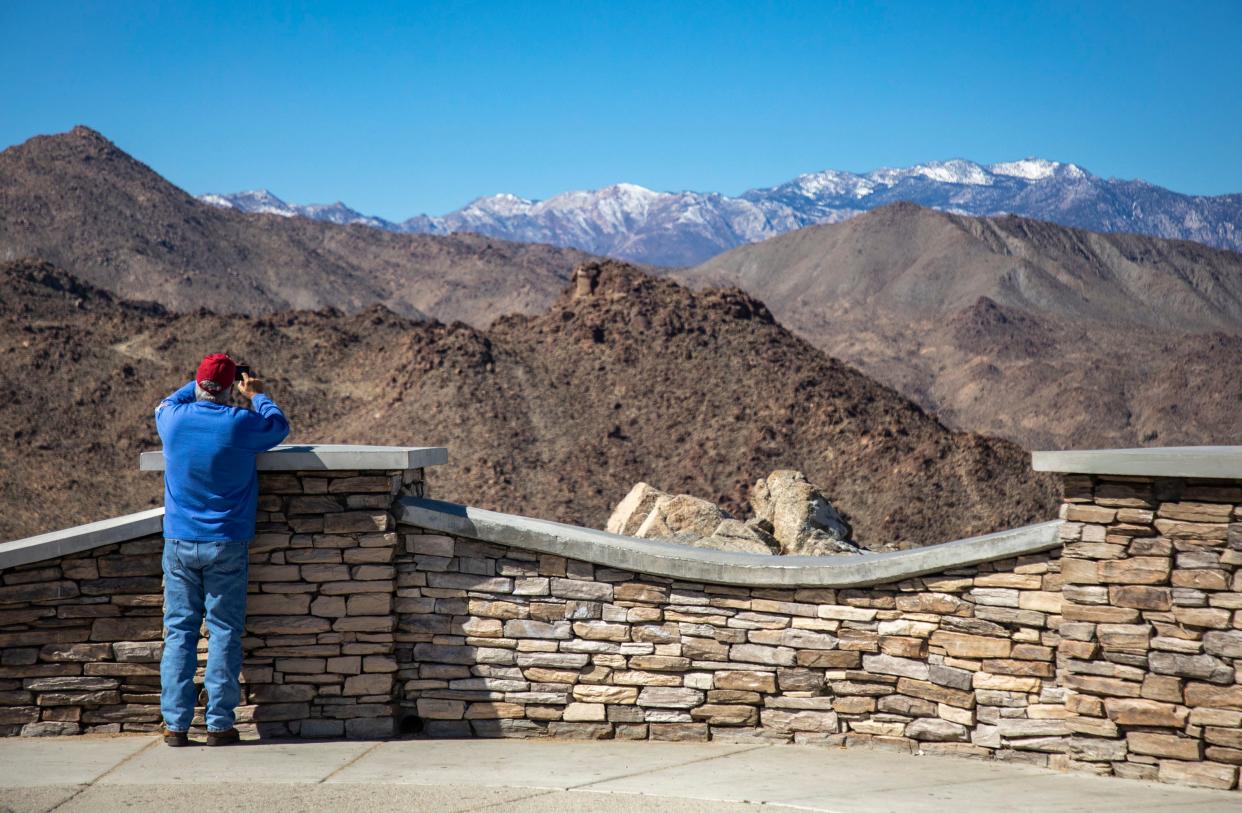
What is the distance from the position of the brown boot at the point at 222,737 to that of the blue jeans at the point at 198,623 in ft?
0.12

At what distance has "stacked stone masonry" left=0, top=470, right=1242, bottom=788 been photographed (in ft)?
17.3

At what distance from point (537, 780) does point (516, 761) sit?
35 centimetres

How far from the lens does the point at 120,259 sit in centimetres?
5031

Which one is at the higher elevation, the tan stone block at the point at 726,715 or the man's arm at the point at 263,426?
the man's arm at the point at 263,426

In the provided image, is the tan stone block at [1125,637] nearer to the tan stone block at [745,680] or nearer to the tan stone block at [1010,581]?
the tan stone block at [1010,581]

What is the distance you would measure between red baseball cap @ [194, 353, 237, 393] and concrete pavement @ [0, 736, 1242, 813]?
5.40 feet

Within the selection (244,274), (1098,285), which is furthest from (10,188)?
(1098,285)

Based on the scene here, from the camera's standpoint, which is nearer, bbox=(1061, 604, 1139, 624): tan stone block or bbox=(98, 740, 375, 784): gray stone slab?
bbox=(98, 740, 375, 784): gray stone slab

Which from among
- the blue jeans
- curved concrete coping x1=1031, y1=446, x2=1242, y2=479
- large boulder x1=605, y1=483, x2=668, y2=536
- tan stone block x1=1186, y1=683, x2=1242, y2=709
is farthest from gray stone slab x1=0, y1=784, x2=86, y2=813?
large boulder x1=605, y1=483, x2=668, y2=536

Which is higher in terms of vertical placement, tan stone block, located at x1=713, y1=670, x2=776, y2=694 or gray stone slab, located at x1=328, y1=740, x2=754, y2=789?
tan stone block, located at x1=713, y1=670, x2=776, y2=694

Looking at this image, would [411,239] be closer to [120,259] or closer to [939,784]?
[120,259]

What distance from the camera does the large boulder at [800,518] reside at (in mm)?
11430

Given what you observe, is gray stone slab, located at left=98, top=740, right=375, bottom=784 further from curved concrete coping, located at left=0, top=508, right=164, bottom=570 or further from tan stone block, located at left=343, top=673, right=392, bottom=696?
curved concrete coping, located at left=0, top=508, right=164, bottom=570

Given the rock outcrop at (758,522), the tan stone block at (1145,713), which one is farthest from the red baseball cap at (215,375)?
the rock outcrop at (758,522)
